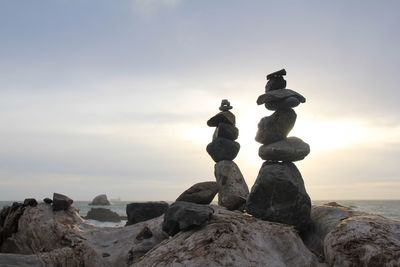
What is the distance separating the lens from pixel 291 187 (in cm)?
1353

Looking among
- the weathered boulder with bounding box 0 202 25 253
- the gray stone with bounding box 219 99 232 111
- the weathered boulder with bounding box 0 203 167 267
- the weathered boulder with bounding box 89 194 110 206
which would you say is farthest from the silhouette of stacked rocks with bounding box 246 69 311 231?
the weathered boulder with bounding box 89 194 110 206

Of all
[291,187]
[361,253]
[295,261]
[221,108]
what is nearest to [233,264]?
[295,261]

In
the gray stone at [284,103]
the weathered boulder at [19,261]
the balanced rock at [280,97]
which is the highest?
the balanced rock at [280,97]

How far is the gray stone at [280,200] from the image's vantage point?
530 inches

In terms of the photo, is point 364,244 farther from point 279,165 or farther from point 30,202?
point 30,202

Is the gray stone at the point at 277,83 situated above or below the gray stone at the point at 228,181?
above

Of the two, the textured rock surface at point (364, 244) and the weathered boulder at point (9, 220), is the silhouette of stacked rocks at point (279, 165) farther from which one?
the weathered boulder at point (9, 220)

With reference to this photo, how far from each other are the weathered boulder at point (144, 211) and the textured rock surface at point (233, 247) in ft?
18.7

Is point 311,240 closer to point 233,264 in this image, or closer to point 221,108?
point 233,264

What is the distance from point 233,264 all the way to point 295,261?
79.2 inches

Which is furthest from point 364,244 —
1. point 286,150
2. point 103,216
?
point 103,216

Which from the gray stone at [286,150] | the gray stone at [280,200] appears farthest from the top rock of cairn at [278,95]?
the gray stone at [280,200]

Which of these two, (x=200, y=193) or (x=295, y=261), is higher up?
(x=200, y=193)

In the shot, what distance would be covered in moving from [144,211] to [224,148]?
168 inches
